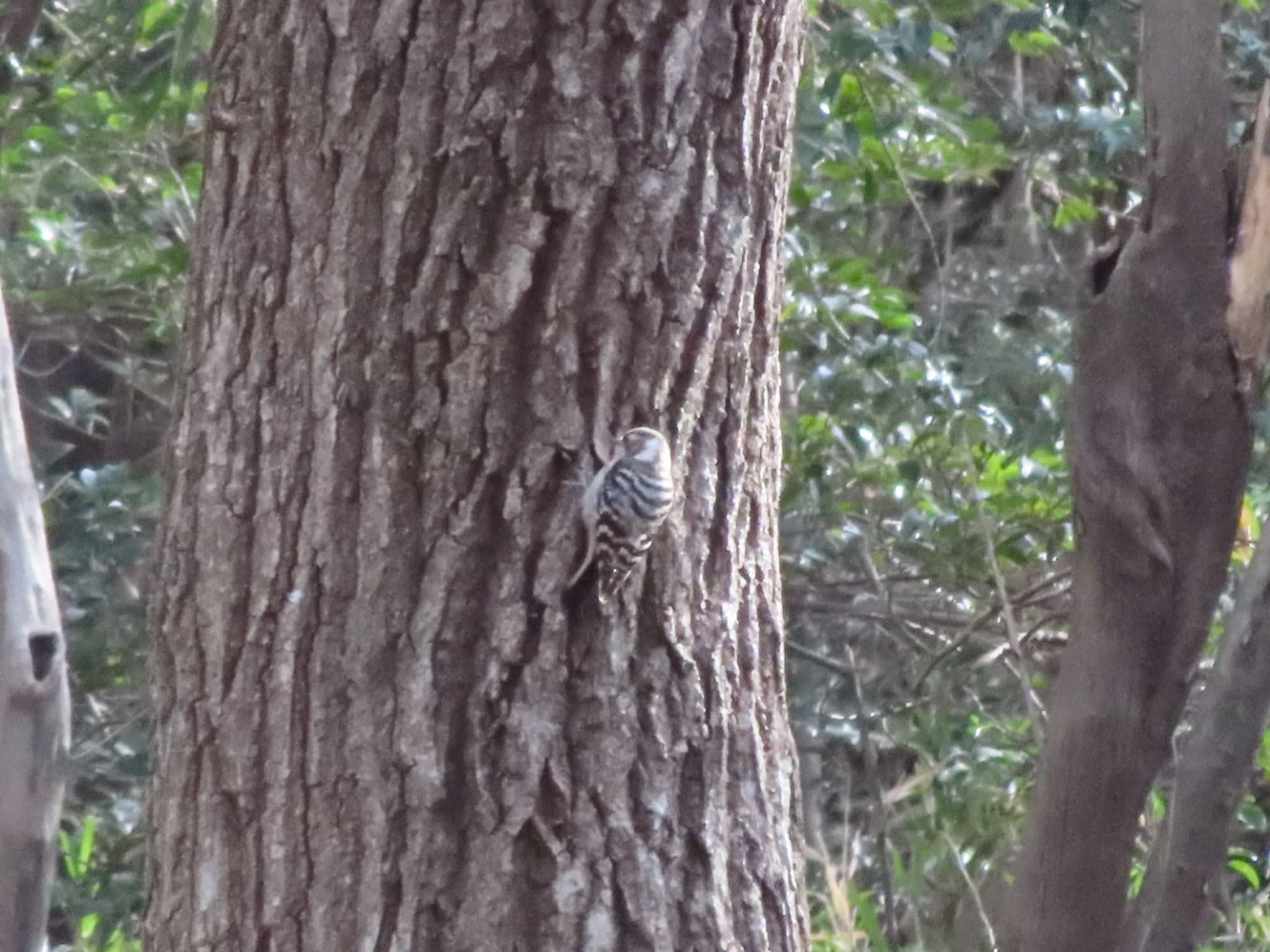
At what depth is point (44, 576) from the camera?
3471mm

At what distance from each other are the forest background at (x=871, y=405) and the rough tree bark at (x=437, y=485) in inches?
70.8

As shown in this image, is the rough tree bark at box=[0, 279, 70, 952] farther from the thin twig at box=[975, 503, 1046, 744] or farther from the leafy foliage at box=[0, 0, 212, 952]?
the thin twig at box=[975, 503, 1046, 744]

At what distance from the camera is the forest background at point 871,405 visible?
13.0 ft

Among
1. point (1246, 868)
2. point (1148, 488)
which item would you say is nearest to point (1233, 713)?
point (1148, 488)

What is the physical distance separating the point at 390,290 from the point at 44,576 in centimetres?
210

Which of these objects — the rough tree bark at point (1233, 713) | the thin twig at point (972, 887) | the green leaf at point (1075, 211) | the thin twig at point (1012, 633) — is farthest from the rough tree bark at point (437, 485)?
the green leaf at point (1075, 211)

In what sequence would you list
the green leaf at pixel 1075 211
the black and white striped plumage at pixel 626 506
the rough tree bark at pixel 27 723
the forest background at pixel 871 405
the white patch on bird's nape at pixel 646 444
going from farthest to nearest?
the green leaf at pixel 1075 211
the forest background at pixel 871 405
the rough tree bark at pixel 27 723
the white patch on bird's nape at pixel 646 444
the black and white striped plumage at pixel 626 506

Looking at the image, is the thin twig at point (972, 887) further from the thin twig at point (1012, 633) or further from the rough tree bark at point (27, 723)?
A: the rough tree bark at point (27, 723)

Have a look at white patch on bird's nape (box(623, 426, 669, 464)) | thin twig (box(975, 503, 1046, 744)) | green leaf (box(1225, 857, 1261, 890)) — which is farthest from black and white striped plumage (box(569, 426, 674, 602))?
green leaf (box(1225, 857, 1261, 890))

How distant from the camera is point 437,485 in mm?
1675

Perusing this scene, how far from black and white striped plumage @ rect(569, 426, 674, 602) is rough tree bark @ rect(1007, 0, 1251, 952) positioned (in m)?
1.05

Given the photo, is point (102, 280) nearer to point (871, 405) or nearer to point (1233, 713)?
point (871, 405)

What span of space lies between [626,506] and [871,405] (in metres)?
2.81

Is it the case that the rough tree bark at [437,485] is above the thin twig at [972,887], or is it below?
above
